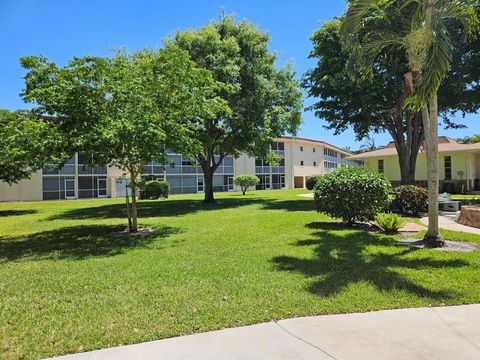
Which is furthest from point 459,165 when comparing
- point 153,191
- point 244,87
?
point 153,191

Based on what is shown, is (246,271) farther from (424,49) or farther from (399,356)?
(424,49)

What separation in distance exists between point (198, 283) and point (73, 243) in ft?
19.1

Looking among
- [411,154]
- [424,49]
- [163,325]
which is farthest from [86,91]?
[411,154]

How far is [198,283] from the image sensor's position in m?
5.68

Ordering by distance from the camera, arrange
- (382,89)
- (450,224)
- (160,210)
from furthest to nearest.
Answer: (160,210) < (382,89) < (450,224)

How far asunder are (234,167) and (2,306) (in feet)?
148

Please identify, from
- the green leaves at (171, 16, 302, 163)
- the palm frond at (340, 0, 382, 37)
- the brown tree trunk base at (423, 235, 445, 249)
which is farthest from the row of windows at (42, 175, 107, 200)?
the brown tree trunk base at (423, 235, 445, 249)

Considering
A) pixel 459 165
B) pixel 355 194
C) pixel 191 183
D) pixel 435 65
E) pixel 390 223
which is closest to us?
pixel 435 65

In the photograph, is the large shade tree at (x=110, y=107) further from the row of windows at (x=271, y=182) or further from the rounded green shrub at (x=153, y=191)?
the row of windows at (x=271, y=182)

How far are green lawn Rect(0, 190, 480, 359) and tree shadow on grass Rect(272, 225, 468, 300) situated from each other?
19 millimetres

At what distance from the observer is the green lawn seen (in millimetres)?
4133

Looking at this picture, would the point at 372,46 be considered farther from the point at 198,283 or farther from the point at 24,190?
the point at 24,190

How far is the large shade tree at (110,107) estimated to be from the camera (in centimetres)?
885

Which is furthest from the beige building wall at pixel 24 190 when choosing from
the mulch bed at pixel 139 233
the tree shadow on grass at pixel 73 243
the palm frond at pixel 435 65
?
the palm frond at pixel 435 65
